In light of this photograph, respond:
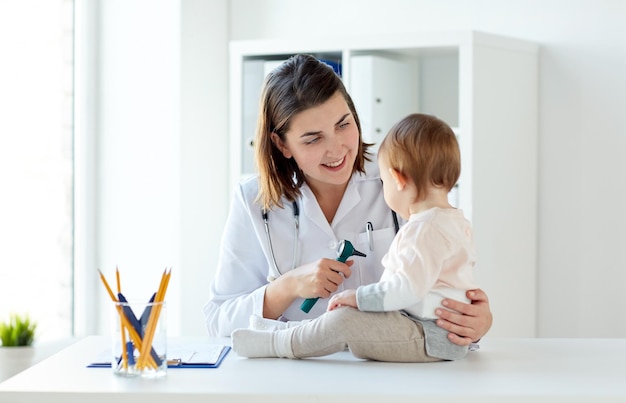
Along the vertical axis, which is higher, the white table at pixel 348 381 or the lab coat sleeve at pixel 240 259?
the lab coat sleeve at pixel 240 259

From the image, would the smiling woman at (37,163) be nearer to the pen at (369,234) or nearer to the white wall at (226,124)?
the white wall at (226,124)

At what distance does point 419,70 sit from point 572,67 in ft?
1.95

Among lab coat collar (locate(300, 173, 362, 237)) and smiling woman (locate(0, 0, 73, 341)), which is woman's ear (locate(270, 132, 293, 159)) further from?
smiling woman (locate(0, 0, 73, 341))

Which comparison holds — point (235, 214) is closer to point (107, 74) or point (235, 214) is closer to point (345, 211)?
point (345, 211)

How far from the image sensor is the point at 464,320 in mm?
1646

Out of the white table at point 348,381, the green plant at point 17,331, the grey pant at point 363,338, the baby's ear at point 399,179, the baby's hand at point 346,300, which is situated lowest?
the green plant at point 17,331

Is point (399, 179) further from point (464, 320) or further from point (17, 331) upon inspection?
point (17, 331)

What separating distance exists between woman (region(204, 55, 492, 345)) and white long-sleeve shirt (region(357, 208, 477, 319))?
306 millimetres

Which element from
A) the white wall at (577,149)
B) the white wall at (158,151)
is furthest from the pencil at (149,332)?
the white wall at (577,149)

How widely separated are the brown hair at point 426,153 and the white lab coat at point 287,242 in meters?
0.37

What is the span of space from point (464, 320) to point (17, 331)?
213 centimetres

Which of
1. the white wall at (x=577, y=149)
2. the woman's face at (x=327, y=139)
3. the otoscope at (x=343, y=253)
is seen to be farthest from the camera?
the white wall at (x=577, y=149)

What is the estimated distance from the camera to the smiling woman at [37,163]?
3293mm

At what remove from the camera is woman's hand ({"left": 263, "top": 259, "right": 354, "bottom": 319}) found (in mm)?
1859
